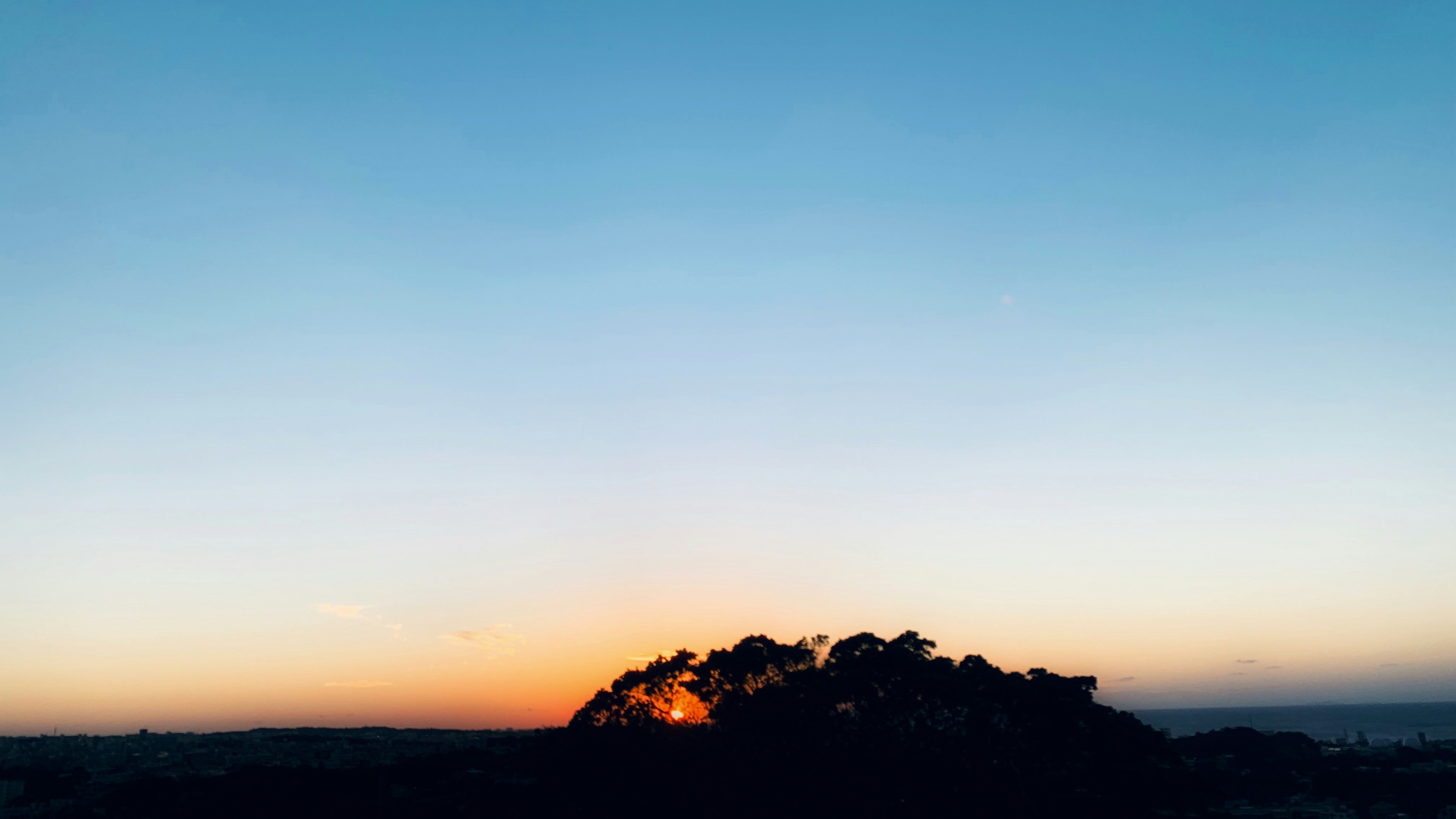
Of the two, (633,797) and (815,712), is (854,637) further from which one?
(633,797)

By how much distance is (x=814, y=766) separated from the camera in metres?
30.8

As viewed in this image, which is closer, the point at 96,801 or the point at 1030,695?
the point at 1030,695

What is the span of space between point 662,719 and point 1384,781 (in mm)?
38879

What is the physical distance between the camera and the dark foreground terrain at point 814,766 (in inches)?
1197

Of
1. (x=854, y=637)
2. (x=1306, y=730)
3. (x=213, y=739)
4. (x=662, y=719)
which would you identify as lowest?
(x=1306, y=730)

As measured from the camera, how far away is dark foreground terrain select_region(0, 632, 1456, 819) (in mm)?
30406

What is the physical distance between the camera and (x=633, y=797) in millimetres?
32812

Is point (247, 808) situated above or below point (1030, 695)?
below

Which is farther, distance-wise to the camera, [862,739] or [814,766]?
[862,739]

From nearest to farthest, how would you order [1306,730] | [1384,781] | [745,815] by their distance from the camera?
[745,815] → [1384,781] → [1306,730]

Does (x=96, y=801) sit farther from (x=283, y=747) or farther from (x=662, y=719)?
(x=283, y=747)

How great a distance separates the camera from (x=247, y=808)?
36.3 metres

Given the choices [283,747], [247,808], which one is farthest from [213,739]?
[247,808]

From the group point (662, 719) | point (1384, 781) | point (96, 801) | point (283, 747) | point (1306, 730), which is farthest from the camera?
point (1306, 730)
